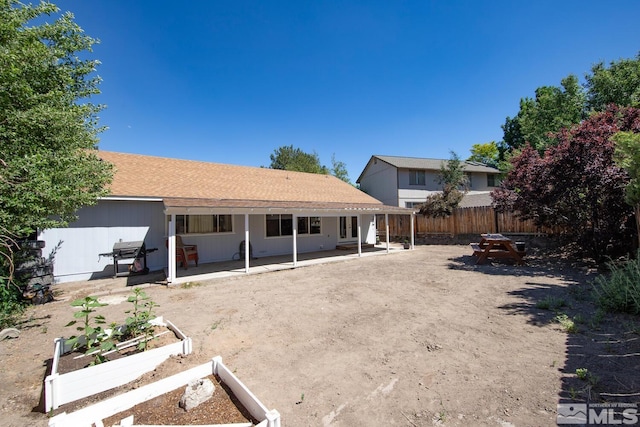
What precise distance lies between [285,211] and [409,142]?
22131 mm

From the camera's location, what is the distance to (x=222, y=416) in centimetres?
237

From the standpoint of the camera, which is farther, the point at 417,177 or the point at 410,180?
the point at 417,177

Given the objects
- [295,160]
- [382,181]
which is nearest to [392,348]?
[382,181]

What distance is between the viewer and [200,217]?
36.7 feet

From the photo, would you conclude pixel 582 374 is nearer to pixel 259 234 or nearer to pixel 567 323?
pixel 567 323

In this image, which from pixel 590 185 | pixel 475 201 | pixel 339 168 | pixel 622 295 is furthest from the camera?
pixel 339 168

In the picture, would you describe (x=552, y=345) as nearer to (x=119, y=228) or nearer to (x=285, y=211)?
(x=285, y=211)

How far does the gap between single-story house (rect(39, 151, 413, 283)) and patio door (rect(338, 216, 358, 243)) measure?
0.06m

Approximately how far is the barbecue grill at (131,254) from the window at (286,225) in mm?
4955

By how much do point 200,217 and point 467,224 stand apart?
1553cm

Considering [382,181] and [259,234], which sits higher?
[382,181]

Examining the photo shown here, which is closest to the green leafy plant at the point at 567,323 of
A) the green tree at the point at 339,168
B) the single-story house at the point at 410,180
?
the single-story house at the point at 410,180

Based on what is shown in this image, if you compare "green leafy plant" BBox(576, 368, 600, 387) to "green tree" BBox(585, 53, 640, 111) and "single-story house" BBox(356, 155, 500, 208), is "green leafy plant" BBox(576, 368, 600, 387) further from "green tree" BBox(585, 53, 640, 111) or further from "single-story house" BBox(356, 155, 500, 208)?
"green tree" BBox(585, 53, 640, 111)

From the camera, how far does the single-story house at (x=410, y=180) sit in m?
23.8
